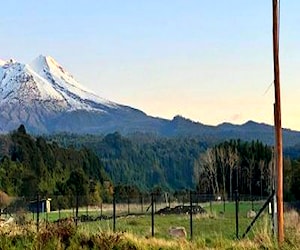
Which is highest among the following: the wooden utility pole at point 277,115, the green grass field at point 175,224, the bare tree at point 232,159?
the bare tree at point 232,159

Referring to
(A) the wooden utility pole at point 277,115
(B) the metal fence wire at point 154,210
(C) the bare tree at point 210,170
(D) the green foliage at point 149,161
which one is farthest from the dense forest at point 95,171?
(A) the wooden utility pole at point 277,115

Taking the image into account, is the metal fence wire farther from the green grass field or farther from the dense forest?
the dense forest

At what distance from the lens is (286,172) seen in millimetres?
71688

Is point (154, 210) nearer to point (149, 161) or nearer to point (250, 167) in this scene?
point (250, 167)

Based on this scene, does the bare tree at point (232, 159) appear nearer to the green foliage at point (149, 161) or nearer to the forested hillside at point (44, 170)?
the forested hillside at point (44, 170)

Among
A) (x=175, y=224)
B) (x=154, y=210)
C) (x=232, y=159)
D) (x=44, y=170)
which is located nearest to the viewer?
(x=175, y=224)

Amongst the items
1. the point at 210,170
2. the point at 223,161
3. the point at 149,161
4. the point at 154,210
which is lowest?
the point at 154,210

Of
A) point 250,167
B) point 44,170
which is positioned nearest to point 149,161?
point 250,167

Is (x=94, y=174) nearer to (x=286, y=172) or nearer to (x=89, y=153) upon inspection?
(x=89, y=153)

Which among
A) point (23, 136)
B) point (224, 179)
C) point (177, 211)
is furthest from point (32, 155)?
point (177, 211)

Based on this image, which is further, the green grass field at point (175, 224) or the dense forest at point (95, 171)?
the dense forest at point (95, 171)

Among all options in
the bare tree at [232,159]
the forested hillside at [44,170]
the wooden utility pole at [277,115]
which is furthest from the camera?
the bare tree at [232,159]

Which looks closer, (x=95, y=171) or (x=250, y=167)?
(x=250, y=167)

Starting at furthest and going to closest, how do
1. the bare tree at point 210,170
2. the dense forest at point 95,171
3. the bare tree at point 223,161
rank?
the bare tree at point 210,170 → the bare tree at point 223,161 → the dense forest at point 95,171
